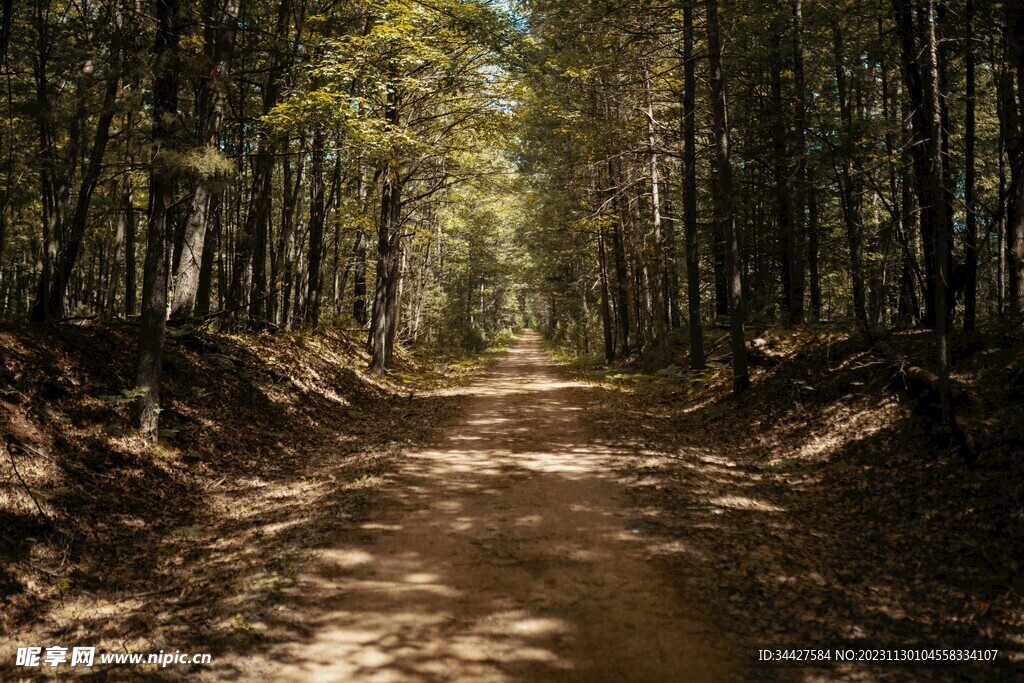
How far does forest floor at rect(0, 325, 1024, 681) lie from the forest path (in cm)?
3

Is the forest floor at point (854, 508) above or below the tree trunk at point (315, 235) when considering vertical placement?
below

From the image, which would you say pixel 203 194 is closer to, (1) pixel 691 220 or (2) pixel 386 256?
(2) pixel 386 256

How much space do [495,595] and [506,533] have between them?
126cm

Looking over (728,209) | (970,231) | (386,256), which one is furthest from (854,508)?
(386,256)

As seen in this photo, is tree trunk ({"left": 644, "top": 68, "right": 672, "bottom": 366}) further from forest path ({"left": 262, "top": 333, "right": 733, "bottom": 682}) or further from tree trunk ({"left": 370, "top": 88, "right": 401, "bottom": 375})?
forest path ({"left": 262, "top": 333, "right": 733, "bottom": 682})

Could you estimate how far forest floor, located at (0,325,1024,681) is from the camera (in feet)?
13.5

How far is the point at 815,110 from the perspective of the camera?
48.8ft

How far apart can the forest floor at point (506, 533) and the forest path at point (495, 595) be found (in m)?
0.03

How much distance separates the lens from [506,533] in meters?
5.96

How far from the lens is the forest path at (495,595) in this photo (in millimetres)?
3809

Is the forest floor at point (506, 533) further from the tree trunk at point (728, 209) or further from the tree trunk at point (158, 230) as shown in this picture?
the tree trunk at point (728, 209)

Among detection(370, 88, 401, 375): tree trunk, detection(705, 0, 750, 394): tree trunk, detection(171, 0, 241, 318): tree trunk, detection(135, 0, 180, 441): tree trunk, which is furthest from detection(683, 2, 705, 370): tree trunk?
detection(135, 0, 180, 441): tree trunk

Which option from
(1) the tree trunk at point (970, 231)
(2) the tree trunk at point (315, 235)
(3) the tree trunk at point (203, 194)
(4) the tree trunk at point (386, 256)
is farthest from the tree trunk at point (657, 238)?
(3) the tree trunk at point (203, 194)

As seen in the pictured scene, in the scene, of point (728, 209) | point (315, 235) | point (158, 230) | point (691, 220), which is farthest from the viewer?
point (315, 235)
